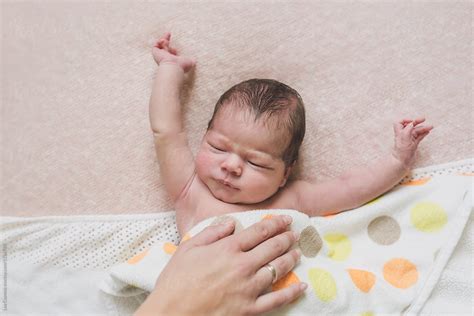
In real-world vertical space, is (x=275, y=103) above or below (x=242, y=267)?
above

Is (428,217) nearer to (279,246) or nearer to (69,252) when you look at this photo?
(279,246)

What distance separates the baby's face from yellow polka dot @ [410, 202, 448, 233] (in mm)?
338

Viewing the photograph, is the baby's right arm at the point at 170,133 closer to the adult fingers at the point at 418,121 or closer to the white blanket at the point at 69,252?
the white blanket at the point at 69,252

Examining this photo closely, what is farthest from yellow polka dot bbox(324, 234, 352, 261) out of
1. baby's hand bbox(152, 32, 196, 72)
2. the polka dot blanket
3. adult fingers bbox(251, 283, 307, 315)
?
baby's hand bbox(152, 32, 196, 72)

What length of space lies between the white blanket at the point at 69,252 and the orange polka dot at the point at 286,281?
0.21 meters

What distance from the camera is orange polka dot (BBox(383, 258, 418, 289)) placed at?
129 centimetres

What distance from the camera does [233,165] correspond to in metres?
1.25

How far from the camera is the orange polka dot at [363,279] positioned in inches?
49.2

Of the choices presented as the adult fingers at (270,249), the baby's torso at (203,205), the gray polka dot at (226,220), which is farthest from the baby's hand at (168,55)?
the adult fingers at (270,249)

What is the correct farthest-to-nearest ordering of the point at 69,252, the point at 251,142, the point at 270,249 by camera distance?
the point at 69,252 → the point at 251,142 → the point at 270,249

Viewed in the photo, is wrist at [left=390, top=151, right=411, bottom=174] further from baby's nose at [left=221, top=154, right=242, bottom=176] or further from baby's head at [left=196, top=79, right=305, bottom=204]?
baby's nose at [left=221, top=154, right=242, bottom=176]

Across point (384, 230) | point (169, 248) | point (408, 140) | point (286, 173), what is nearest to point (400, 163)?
point (408, 140)

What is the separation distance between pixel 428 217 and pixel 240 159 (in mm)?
475

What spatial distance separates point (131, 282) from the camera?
1229 mm
